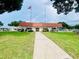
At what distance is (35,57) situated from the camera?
42.8 feet

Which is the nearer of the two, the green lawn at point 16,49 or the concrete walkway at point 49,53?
the concrete walkway at point 49,53

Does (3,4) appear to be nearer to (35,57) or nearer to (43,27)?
(35,57)

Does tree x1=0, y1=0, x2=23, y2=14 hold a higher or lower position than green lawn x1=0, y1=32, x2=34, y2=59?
higher

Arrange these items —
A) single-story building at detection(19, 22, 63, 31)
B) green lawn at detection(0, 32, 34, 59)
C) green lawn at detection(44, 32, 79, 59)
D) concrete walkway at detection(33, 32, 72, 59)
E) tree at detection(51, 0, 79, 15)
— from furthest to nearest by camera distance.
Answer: single-story building at detection(19, 22, 63, 31), tree at detection(51, 0, 79, 15), green lawn at detection(44, 32, 79, 59), green lawn at detection(0, 32, 34, 59), concrete walkway at detection(33, 32, 72, 59)

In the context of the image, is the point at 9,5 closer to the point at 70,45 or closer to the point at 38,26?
the point at 70,45

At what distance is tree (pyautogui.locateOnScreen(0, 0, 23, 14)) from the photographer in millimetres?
49891

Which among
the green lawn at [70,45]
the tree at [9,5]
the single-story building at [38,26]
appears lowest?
the single-story building at [38,26]

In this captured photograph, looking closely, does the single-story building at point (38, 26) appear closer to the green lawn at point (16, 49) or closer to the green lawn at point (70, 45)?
the green lawn at point (70, 45)

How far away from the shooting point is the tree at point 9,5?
1964 inches

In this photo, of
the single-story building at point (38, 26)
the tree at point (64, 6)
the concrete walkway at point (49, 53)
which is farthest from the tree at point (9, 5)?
the single-story building at point (38, 26)

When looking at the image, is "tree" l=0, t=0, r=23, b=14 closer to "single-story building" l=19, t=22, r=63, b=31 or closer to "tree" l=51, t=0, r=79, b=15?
"tree" l=51, t=0, r=79, b=15

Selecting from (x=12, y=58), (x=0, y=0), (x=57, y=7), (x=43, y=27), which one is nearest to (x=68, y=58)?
(x=12, y=58)

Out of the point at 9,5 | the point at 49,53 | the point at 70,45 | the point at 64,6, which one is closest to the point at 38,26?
the point at 9,5

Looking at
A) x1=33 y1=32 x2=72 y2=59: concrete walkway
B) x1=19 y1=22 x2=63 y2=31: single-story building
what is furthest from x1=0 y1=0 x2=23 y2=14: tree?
x1=19 y1=22 x2=63 y2=31: single-story building
